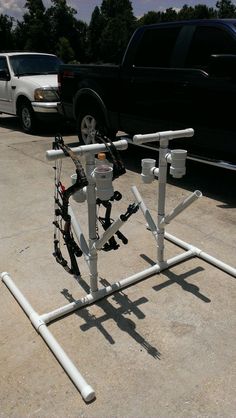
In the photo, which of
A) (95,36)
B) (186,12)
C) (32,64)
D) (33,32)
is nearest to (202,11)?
(186,12)

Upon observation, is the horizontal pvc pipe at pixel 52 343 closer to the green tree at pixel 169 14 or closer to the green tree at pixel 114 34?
the green tree at pixel 114 34

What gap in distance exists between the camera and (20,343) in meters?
2.52

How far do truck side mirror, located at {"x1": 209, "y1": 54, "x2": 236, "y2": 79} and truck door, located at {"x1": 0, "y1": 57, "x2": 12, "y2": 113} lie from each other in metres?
5.70

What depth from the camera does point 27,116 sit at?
28.4 feet

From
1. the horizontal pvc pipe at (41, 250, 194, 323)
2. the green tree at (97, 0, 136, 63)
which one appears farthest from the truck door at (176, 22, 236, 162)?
the green tree at (97, 0, 136, 63)

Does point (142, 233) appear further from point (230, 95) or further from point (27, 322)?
point (230, 95)

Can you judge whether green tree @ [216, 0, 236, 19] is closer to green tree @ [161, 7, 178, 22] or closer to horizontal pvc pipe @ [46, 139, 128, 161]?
green tree @ [161, 7, 178, 22]

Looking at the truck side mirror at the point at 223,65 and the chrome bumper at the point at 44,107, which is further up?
the truck side mirror at the point at 223,65

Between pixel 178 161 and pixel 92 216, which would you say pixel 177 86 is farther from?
pixel 92 216

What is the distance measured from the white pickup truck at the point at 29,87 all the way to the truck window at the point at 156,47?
121 inches

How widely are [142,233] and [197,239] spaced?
531 millimetres

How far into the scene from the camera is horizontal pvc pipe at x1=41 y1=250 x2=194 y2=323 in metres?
2.73

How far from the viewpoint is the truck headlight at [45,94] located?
8180mm

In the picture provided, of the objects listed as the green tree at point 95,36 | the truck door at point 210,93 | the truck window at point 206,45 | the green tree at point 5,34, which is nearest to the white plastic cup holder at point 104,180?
the truck door at point 210,93
